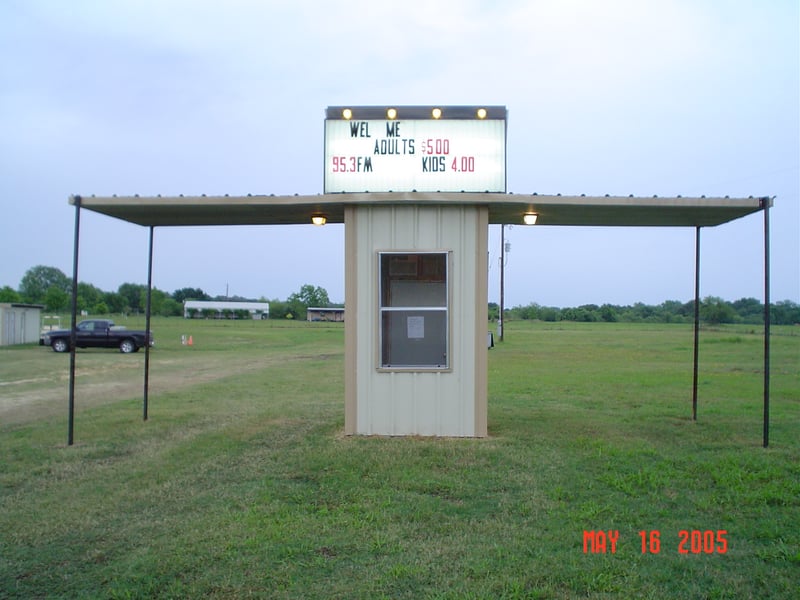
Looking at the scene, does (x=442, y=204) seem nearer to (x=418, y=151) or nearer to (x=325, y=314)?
(x=418, y=151)

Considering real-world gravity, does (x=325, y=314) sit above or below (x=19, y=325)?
above

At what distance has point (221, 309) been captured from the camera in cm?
9081

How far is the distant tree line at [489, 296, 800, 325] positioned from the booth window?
44.8m

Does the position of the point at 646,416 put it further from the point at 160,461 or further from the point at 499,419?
the point at 160,461

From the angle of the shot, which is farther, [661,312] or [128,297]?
[128,297]

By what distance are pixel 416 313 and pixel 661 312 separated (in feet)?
195

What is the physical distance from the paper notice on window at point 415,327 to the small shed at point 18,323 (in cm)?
2638

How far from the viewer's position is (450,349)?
7285 millimetres

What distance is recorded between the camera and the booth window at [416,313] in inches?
291

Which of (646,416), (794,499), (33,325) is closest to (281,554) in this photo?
(794,499)

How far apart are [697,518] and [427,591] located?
2341mm

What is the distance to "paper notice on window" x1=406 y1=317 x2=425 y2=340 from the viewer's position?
7414 millimetres

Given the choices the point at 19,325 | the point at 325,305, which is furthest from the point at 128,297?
the point at 19,325
